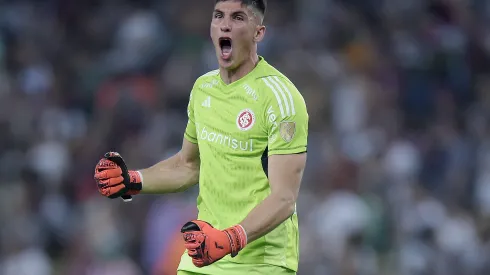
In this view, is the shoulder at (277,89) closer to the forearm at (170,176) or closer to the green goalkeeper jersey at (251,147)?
the green goalkeeper jersey at (251,147)

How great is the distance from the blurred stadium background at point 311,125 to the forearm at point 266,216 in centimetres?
496

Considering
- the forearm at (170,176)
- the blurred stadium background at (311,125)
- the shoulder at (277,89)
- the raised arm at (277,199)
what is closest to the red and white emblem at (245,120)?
the shoulder at (277,89)

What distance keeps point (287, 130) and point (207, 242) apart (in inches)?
31.3

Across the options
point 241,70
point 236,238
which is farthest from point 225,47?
point 236,238

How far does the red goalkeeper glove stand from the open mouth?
1.00 metres

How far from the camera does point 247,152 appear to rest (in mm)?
6461

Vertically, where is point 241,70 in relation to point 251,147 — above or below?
above

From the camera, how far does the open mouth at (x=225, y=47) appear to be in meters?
6.51

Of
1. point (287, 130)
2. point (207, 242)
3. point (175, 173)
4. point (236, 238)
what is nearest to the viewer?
point (207, 242)

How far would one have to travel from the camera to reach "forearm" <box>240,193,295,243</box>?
6125 mm

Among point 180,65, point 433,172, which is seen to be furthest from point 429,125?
point 180,65

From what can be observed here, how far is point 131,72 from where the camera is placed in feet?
44.3

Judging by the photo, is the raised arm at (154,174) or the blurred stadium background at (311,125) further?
the blurred stadium background at (311,125)

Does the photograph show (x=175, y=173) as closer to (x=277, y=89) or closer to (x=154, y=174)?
(x=154, y=174)
